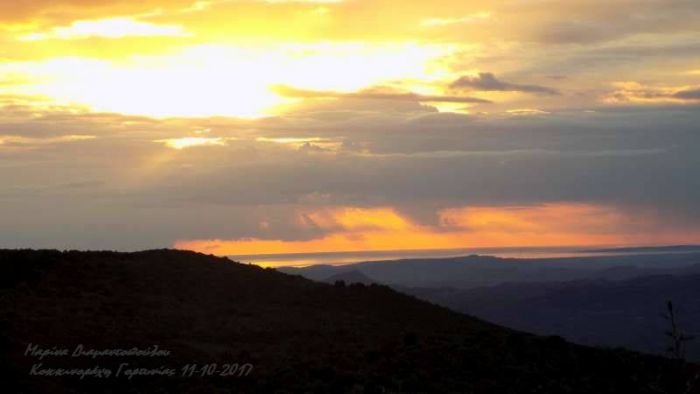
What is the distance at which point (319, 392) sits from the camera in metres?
36.6

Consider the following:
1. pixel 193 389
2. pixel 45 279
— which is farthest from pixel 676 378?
pixel 45 279

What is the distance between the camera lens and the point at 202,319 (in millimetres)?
49812

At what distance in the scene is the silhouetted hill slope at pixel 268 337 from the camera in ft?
125

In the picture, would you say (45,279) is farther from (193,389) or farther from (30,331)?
(193,389)

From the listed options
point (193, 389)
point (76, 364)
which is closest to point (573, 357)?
point (193, 389)

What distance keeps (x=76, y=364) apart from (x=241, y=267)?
26.0 m

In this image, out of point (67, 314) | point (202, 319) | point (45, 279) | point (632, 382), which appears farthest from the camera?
point (45, 279)

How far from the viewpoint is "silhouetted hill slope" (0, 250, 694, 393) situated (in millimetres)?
38062

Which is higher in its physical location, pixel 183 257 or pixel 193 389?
pixel 183 257

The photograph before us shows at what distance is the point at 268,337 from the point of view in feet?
153

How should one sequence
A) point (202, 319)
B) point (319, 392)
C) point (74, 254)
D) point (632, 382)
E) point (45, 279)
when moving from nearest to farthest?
point (319, 392), point (632, 382), point (202, 319), point (45, 279), point (74, 254)

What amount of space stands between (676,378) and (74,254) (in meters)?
38.4

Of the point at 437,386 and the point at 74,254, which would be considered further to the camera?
the point at 74,254

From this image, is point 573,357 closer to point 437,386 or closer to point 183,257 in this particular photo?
point 437,386
